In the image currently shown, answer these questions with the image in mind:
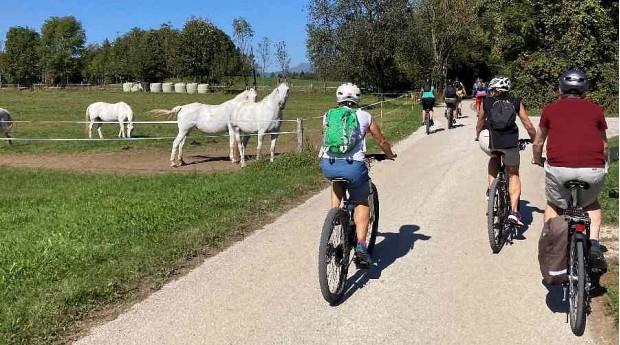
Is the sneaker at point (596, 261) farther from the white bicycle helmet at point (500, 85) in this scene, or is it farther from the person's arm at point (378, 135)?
the white bicycle helmet at point (500, 85)

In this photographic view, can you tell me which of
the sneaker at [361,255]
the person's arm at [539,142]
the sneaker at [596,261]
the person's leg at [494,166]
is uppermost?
the person's arm at [539,142]

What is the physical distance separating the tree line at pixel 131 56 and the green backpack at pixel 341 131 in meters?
68.4

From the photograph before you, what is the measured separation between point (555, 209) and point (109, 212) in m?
6.01

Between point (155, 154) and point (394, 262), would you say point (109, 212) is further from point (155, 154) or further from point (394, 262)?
point (155, 154)

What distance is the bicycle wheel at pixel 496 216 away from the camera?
5.90 meters

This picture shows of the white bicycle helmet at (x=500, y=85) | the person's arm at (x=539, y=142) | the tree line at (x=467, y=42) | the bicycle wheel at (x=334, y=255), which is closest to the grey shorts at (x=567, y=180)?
the person's arm at (x=539, y=142)

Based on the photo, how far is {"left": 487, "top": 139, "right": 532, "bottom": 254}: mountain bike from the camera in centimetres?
592

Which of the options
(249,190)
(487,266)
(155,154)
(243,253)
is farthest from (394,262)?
(155,154)

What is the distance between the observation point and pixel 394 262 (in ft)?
19.1

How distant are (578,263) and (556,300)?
82 centimetres

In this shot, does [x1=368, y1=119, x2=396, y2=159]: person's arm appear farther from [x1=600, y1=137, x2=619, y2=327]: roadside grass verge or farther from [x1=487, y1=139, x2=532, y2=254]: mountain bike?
[x1=600, y1=137, x2=619, y2=327]: roadside grass verge

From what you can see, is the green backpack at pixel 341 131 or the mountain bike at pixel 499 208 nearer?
the green backpack at pixel 341 131

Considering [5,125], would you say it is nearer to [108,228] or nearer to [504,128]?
[108,228]

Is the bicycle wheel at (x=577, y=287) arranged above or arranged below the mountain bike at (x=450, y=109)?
below
